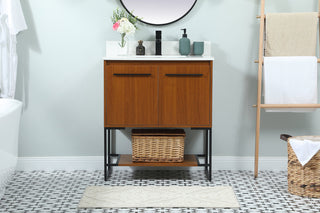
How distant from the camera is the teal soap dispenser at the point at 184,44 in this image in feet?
9.58

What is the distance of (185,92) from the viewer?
2732 millimetres

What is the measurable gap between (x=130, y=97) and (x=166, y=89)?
0.83ft

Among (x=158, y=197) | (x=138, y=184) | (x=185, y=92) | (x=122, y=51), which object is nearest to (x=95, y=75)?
(x=122, y=51)

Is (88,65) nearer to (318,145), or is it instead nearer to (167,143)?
(167,143)

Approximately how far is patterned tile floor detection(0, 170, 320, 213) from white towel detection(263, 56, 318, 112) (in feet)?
2.01

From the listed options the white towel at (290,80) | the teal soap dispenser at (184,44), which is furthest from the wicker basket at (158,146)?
the white towel at (290,80)

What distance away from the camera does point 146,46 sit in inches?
121

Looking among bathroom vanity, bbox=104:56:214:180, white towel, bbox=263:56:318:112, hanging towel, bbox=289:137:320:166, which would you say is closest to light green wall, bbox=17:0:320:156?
white towel, bbox=263:56:318:112

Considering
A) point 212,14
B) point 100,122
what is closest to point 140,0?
point 212,14

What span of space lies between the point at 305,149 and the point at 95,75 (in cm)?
163

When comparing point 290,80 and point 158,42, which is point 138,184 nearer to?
point 158,42

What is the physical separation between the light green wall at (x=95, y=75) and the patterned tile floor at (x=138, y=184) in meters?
0.22

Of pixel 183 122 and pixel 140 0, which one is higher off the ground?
pixel 140 0

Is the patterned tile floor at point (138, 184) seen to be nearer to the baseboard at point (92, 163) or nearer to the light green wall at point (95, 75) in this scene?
the baseboard at point (92, 163)
